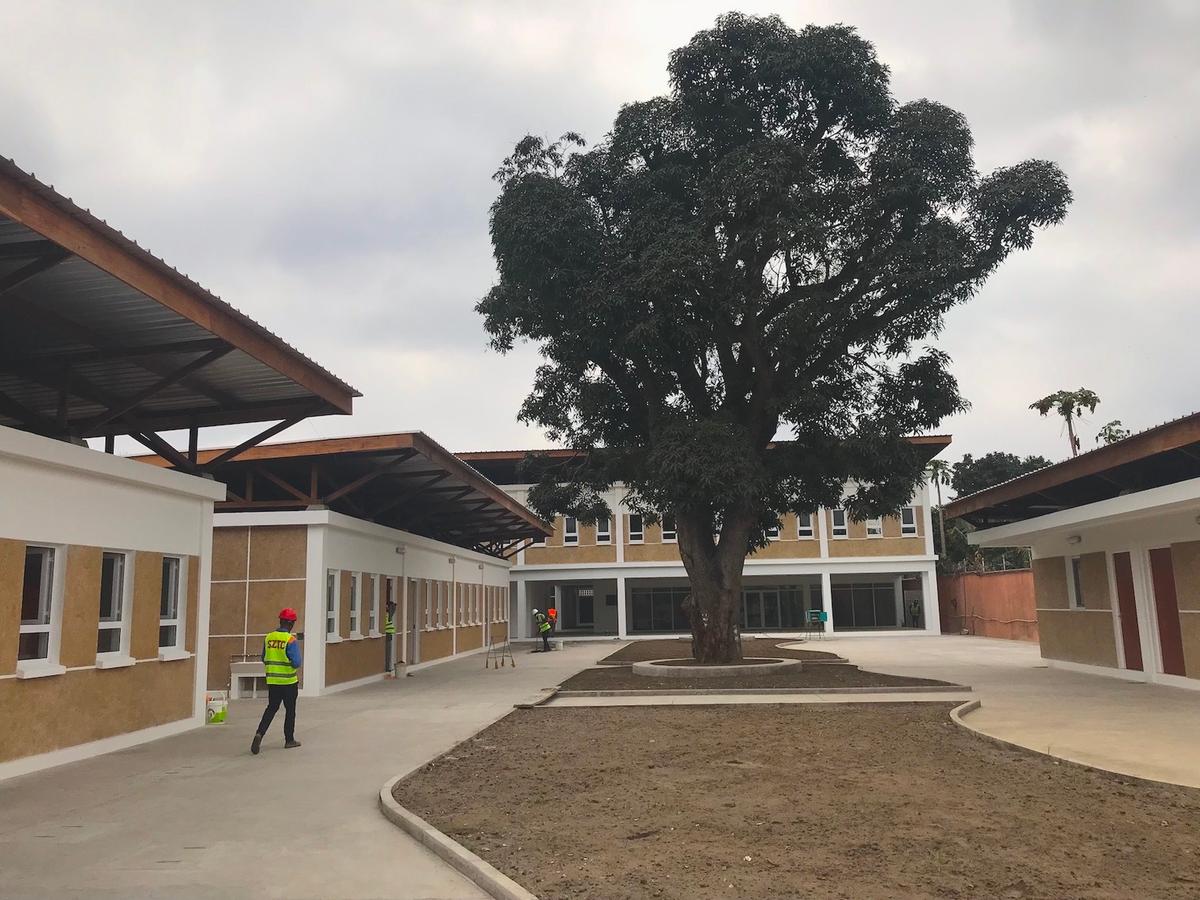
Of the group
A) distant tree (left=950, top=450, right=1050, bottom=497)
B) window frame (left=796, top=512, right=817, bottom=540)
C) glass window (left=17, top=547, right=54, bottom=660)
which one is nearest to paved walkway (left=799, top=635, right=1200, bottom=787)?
glass window (left=17, top=547, right=54, bottom=660)

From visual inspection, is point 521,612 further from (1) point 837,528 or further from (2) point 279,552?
(2) point 279,552

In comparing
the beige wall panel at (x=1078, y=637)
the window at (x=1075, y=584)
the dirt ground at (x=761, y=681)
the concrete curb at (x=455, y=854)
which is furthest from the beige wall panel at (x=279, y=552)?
the window at (x=1075, y=584)

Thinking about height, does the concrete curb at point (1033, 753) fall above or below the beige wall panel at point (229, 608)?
below

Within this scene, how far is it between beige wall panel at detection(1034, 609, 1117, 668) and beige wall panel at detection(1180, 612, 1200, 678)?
2.88 m

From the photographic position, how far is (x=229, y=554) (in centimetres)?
1933

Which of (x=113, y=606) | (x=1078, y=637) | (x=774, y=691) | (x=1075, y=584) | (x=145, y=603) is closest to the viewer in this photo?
(x=113, y=606)

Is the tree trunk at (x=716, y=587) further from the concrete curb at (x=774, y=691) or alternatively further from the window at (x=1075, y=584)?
the window at (x=1075, y=584)

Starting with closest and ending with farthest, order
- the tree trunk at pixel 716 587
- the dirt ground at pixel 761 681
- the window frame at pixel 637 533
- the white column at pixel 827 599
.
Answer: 1. the dirt ground at pixel 761 681
2. the tree trunk at pixel 716 587
3. the white column at pixel 827 599
4. the window frame at pixel 637 533

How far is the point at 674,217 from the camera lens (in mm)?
20172

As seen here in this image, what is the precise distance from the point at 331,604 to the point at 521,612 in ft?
98.8

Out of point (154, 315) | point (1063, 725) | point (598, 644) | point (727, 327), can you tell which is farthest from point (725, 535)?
point (598, 644)

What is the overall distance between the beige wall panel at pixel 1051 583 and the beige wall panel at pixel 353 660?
53.3 feet

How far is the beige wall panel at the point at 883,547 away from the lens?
46.5 metres

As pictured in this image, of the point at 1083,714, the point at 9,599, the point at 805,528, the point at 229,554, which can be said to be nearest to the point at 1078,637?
the point at 1083,714
